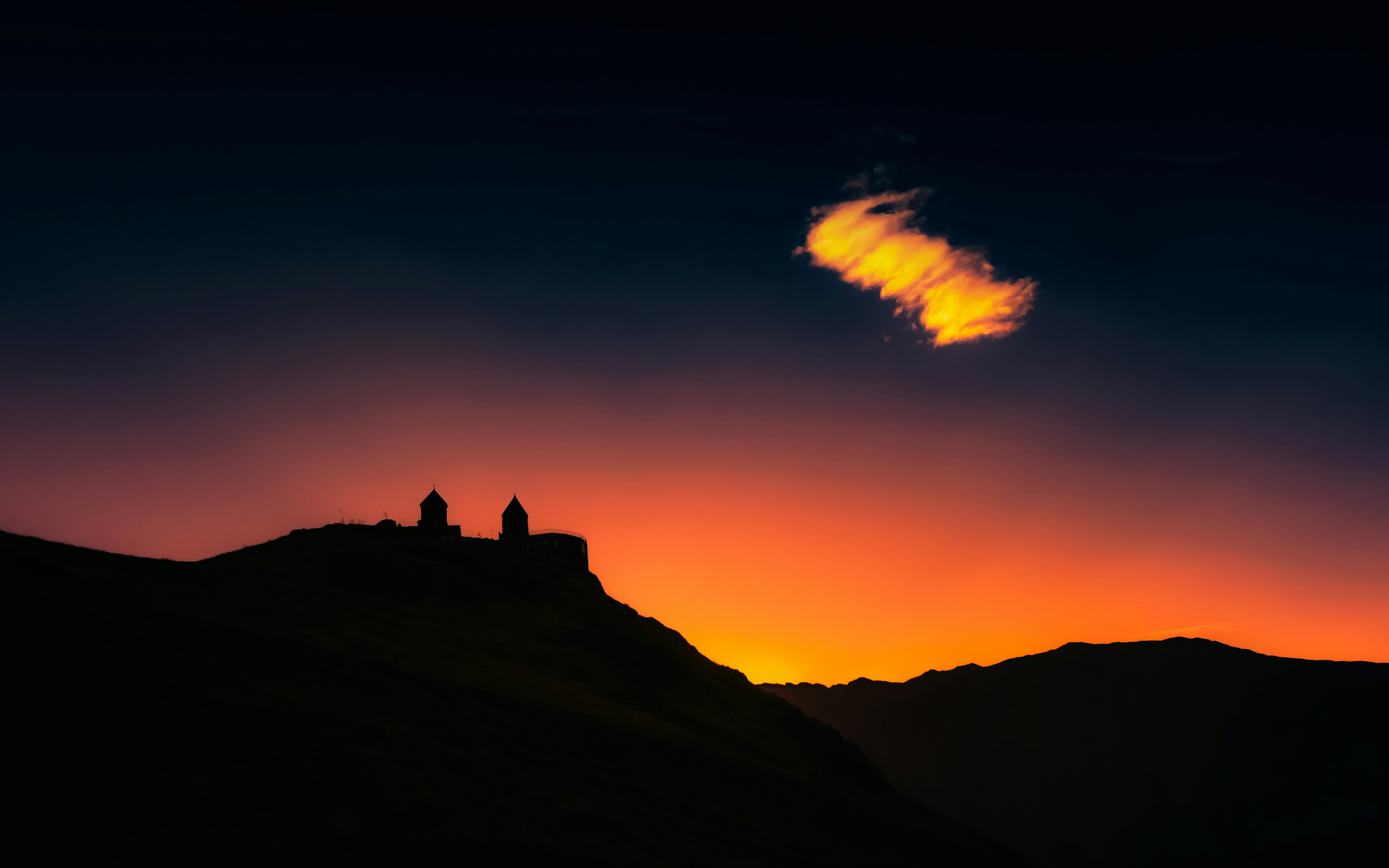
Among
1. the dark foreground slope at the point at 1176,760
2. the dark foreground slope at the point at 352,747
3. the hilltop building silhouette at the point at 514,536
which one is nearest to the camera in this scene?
the dark foreground slope at the point at 352,747

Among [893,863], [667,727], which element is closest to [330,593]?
[667,727]

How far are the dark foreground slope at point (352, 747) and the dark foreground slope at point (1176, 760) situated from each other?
161 meters

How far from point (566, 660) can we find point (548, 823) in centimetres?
2269

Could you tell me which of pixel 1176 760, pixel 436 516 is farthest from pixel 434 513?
pixel 1176 760

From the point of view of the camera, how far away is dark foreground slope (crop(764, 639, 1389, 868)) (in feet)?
499

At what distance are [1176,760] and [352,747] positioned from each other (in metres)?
202

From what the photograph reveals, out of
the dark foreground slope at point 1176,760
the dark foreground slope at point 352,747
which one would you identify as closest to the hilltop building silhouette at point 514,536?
the dark foreground slope at point 352,747

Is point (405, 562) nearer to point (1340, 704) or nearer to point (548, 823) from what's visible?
point (548, 823)

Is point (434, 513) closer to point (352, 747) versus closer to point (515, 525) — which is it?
point (515, 525)

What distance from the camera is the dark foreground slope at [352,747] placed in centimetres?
1320

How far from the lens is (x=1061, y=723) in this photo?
186 metres

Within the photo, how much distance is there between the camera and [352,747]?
17688 millimetres

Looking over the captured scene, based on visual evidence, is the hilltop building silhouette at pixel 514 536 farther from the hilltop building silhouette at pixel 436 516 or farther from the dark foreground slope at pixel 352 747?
the dark foreground slope at pixel 352 747

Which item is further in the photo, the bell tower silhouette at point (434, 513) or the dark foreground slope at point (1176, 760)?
the dark foreground slope at point (1176, 760)
